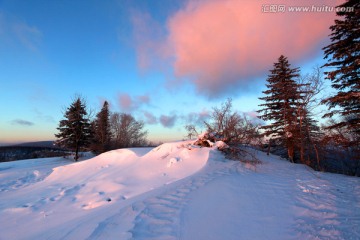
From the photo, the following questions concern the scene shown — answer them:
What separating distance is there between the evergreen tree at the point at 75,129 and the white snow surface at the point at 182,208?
15.4m

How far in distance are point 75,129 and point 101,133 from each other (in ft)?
18.6

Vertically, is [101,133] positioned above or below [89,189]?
above

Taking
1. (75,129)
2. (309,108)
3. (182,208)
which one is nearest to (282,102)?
(309,108)

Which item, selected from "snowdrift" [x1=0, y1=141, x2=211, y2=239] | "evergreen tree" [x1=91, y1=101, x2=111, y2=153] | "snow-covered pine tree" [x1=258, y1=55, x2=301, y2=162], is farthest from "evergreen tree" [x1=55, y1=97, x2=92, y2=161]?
"snow-covered pine tree" [x1=258, y1=55, x2=301, y2=162]

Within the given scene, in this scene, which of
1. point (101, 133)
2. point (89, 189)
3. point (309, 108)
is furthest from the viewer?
point (101, 133)

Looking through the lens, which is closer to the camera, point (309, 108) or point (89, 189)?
point (89, 189)

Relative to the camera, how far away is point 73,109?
2405 cm

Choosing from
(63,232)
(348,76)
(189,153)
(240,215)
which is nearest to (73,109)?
(189,153)

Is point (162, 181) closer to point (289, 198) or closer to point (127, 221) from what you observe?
point (127, 221)

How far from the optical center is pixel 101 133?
29.0 m

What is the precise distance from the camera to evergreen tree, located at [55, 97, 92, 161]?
→ 23359 mm

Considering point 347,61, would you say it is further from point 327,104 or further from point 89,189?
point 89,189

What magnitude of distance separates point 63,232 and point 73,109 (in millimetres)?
24019

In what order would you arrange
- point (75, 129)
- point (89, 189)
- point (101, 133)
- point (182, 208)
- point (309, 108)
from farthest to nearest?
point (101, 133) < point (75, 129) < point (309, 108) < point (89, 189) < point (182, 208)
